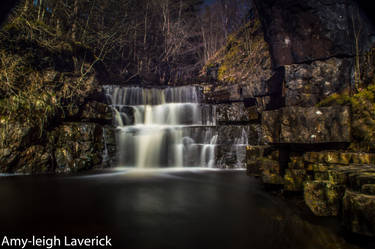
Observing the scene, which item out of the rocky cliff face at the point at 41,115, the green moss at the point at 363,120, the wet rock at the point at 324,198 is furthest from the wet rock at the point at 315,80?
the rocky cliff face at the point at 41,115

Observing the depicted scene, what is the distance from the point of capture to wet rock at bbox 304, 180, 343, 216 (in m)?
3.07

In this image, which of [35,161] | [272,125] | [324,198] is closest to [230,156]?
[272,125]

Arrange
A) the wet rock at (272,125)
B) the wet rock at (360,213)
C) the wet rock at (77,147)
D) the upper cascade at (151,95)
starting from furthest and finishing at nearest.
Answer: the upper cascade at (151,95), the wet rock at (77,147), the wet rock at (272,125), the wet rock at (360,213)

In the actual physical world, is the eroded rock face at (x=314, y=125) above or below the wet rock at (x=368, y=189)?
above

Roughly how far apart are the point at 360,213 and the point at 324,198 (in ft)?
3.58

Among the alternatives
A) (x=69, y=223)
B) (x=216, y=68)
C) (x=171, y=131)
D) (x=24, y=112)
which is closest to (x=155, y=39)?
(x=216, y=68)

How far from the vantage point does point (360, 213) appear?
7.10ft

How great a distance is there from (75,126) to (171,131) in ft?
13.5

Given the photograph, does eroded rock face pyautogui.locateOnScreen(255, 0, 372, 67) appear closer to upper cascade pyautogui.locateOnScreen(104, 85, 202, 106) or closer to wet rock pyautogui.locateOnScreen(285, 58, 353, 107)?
wet rock pyautogui.locateOnScreen(285, 58, 353, 107)

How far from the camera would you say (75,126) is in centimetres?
917

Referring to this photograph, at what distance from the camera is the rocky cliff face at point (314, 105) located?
10.3ft

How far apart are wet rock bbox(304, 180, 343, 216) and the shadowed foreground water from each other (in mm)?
299

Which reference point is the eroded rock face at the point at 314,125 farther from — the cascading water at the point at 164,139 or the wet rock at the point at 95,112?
the wet rock at the point at 95,112

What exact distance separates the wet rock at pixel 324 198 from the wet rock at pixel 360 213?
A: 2.68ft
